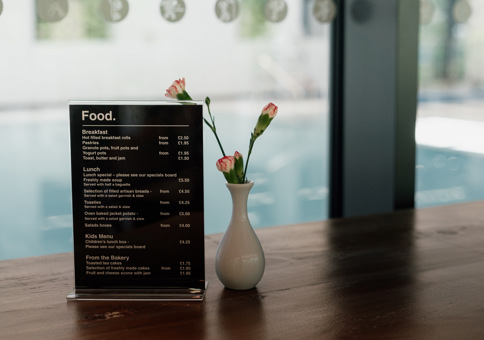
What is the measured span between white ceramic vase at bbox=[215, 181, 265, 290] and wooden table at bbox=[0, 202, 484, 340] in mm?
32

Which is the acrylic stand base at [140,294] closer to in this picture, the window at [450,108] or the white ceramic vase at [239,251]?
the white ceramic vase at [239,251]

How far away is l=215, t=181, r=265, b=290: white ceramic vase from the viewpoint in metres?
1.35

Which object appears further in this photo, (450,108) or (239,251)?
(450,108)

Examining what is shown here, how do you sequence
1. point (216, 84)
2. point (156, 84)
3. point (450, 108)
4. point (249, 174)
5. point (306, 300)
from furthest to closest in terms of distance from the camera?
1. point (450, 108)
2. point (249, 174)
3. point (216, 84)
4. point (156, 84)
5. point (306, 300)

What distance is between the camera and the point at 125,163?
52.6 inches

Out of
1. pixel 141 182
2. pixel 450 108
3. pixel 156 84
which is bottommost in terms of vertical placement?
pixel 141 182

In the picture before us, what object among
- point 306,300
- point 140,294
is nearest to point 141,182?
point 140,294

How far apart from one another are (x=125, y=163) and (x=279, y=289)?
39 centimetres

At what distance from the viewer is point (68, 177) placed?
298 cm

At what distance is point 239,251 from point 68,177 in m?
1.80

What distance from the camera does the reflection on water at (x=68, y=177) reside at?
2.86 meters

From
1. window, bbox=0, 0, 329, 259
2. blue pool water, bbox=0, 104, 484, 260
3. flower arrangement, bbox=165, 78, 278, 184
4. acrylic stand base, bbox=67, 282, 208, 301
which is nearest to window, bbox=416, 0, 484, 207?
blue pool water, bbox=0, 104, 484, 260

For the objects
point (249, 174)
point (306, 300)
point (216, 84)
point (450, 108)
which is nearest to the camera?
point (306, 300)

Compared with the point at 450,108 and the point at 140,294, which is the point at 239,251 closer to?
the point at 140,294
